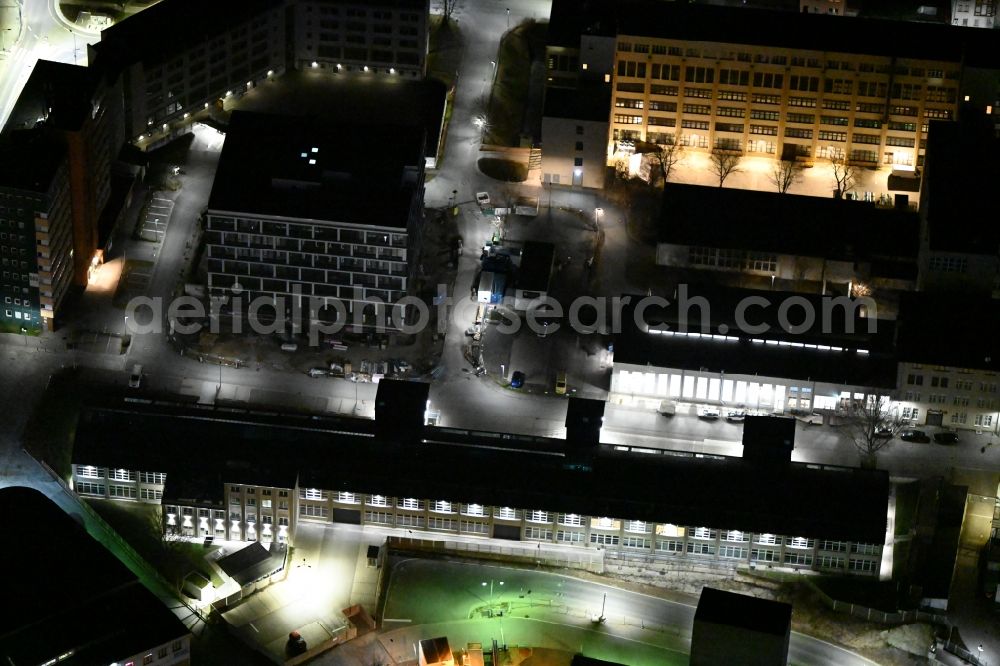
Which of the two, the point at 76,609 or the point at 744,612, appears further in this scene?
the point at 744,612

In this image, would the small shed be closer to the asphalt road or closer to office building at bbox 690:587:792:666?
the asphalt road

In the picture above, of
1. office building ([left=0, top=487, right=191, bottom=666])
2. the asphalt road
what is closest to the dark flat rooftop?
the asphalt road

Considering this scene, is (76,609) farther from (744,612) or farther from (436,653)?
(744,612)

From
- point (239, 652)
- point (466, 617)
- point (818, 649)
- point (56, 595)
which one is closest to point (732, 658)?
point (818, 649)

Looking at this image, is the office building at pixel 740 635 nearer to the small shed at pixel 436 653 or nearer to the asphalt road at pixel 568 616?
the asphalt road at pixel 568 616

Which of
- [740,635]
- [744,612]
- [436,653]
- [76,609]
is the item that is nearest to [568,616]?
[436,653]

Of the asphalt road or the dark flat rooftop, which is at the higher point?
the dark flat rooftop

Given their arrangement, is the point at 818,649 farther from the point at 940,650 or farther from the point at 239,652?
the point at 239,652
